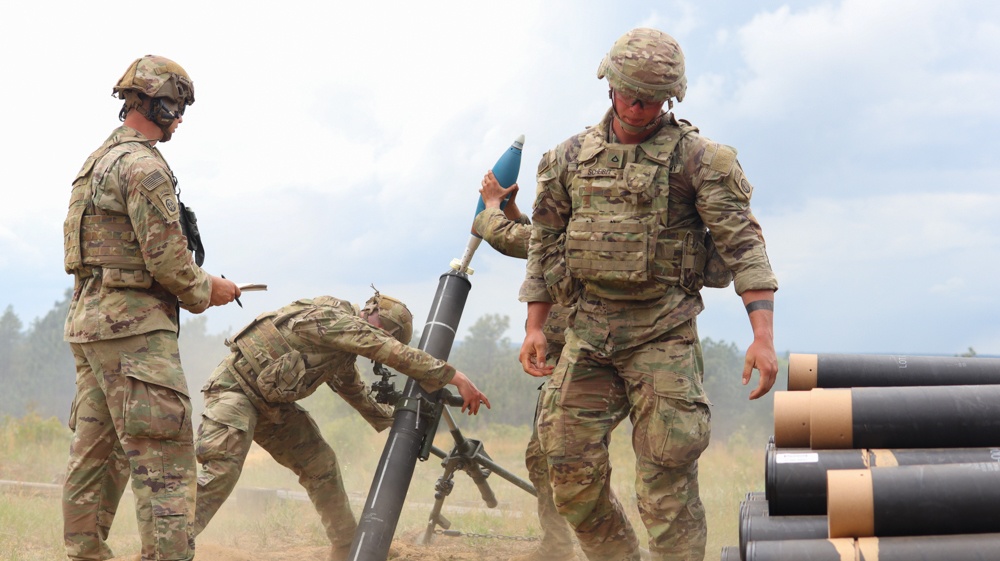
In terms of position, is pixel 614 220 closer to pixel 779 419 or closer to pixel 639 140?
pixel 639 140

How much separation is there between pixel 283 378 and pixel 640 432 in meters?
2.14

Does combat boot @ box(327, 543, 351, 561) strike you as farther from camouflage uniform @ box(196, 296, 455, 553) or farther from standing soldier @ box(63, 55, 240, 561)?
standing soldier @ box(63, 55, 240, 561)

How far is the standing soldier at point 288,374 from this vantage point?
6137mm

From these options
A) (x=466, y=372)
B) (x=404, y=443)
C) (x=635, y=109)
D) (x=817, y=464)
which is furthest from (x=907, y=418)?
(x=466, y=372)

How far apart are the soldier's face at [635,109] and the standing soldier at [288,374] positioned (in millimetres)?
1913

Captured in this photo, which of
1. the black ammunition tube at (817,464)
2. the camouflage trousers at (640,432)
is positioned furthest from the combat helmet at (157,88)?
the black ammunition tube at (817,464)

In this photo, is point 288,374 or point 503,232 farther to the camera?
point 503,232

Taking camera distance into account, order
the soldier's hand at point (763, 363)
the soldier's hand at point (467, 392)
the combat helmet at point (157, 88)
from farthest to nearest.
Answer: the soldier's hand at point (467, 392), the combat helmet at point (157, 88), the soldier's hand at point (763, 363)

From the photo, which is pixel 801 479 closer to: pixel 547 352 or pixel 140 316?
pixel 547 352

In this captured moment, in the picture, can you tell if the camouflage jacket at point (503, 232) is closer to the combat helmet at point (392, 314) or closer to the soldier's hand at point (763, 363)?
the combat helmet at point (392, 314)

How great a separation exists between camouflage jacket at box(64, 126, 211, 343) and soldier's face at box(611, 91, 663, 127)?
218 centimetres

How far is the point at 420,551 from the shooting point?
744cm

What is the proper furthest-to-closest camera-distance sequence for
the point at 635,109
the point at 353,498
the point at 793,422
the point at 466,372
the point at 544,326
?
the point at 466,372 → the point at 353,498 → the point at 544,326 → the point at 635,109 → the point at 793,422

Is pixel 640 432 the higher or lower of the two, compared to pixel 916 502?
higher
